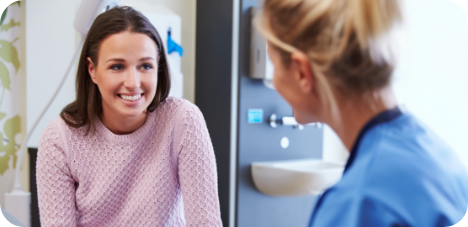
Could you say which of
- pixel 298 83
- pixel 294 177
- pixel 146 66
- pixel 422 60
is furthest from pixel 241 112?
pixel 298 83

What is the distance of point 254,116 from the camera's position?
2.01 meters

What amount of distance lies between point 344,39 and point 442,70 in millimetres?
1569

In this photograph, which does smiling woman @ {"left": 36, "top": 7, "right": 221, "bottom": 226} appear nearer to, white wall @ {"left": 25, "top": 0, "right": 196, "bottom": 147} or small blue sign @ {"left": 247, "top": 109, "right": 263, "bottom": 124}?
white wall @ {"left": 25, "top": 0, "right": 196, "bottom": 147}

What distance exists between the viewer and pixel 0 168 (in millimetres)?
1675

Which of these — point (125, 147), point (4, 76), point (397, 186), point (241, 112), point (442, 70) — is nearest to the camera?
point (397, 186)

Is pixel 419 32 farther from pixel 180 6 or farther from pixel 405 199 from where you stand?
pixel 405 199

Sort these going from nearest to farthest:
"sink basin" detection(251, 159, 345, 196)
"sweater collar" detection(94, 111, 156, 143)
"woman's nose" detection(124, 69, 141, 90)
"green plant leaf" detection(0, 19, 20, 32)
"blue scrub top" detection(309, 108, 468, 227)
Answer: "blue scrub top" detection(309, 108, 468, 227) < "woman's nose" detection(124, 69, 141, 90) < "sweater collar" detection(94, 111, 156, 143) < "green plant leaf" detection(0, 19, 20, 32) < "sink basin" detection(251, 159, 345, 196)

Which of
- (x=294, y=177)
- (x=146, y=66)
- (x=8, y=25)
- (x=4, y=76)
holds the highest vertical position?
(x=8, y=25)

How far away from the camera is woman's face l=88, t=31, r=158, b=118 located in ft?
3.38

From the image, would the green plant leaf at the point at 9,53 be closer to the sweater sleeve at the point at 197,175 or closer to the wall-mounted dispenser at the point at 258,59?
the sweater sleeve at the point at 197,175

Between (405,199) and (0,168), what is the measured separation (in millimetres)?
1719

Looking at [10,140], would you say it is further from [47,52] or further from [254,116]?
[254,116]

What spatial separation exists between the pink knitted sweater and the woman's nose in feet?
0.56

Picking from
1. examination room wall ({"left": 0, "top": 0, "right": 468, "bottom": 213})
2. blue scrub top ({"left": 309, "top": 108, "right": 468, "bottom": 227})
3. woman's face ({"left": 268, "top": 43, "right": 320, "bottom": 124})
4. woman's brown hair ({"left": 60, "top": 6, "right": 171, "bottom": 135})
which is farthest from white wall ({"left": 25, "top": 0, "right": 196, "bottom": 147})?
blue scrub top ({"left": 309, "top": 108, "right": 468, "bottom": 227})
